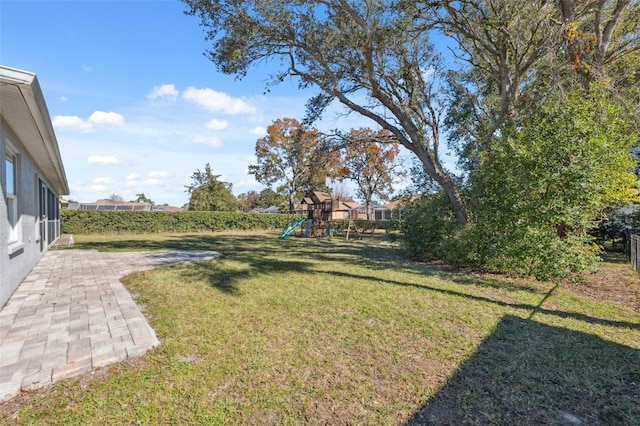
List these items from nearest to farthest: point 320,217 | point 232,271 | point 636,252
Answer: point 232,271, point 636,252, point 320,217

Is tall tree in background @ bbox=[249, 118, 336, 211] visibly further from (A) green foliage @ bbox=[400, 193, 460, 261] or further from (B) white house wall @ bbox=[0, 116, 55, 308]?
(B) white house wall @ bbox=[0, 116, 55, 308]

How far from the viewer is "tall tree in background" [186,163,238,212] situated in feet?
95.6

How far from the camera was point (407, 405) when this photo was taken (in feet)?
7.94

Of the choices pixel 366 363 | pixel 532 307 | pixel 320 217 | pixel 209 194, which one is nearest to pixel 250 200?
pixel 209 194

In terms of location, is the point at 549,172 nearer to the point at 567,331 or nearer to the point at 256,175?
the point at 567,331

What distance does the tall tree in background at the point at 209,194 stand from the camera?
2914cm

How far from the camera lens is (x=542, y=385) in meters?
2.72

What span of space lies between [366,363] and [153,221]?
71.2 feet

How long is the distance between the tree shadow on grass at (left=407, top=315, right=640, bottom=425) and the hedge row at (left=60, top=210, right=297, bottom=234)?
22014 mm

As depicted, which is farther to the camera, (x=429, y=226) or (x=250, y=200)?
(x=250, y=200)

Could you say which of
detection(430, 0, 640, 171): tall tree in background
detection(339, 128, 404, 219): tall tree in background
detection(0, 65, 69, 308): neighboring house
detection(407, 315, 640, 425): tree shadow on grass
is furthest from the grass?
detection(339, 128, 404, 219): tall tree in background

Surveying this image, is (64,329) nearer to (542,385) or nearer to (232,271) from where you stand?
(232,271)

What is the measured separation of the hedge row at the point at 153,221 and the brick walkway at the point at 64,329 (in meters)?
14.9

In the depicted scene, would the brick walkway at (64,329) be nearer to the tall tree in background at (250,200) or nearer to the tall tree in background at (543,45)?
the tall tree in background at (543,45)
